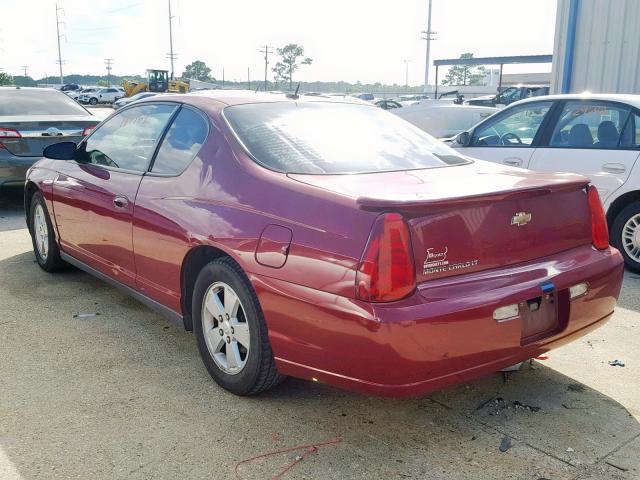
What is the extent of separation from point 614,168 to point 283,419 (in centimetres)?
404

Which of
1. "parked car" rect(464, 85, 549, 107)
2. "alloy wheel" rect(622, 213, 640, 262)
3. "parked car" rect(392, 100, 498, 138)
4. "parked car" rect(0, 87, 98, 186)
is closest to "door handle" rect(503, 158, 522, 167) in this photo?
"alloy wheel" rect(622, 213, 640, 262)

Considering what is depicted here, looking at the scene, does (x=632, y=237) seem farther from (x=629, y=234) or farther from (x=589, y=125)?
(x=589, y=125)

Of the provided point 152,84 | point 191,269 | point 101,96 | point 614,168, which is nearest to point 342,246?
point 191,269

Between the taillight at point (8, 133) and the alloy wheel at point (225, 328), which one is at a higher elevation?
the taillight at point (8, 133)

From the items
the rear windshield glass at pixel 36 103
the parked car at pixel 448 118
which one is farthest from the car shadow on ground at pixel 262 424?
the parked car at pixel 448 118

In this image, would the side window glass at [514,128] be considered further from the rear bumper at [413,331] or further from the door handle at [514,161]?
the rear bumper at [413,331]

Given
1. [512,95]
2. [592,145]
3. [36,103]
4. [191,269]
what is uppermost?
[512,95]

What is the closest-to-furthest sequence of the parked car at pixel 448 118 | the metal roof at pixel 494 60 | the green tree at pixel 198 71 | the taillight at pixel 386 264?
the taillight at pixel 386 264 < the parked car at pixel 448 118 < the metal roof at pixel 494 60 < the green tree at pixel 198 71

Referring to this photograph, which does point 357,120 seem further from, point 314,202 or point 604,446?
point 604,446

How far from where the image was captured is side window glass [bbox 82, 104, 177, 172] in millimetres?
4016

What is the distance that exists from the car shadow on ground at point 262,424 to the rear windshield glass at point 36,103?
5.07 m

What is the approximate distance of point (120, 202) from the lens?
401cm

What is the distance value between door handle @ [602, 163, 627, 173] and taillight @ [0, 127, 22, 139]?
20.9ft

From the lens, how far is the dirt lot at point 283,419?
274 cm
